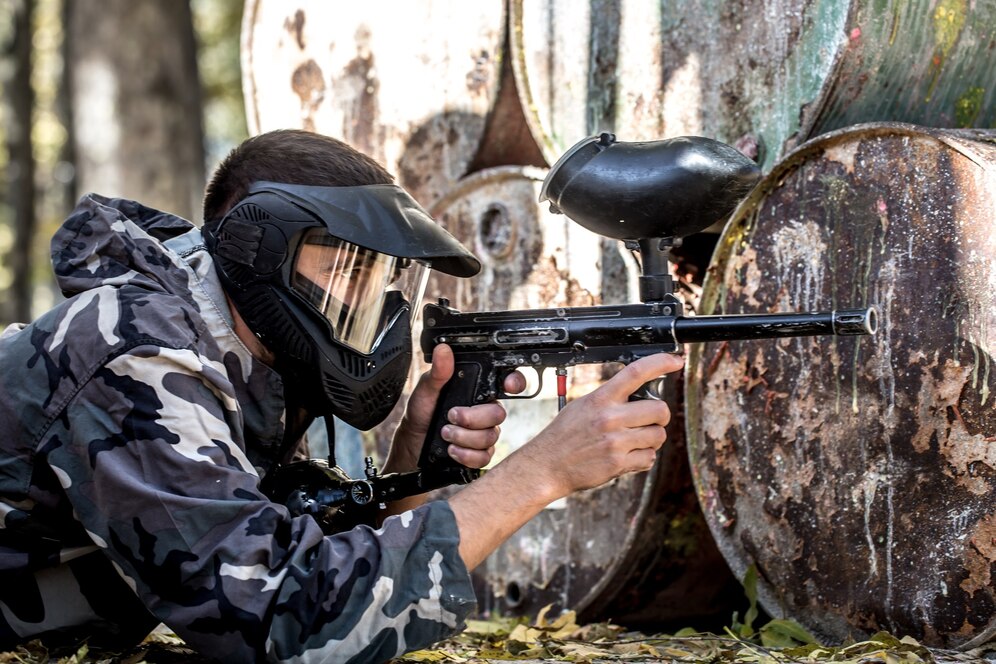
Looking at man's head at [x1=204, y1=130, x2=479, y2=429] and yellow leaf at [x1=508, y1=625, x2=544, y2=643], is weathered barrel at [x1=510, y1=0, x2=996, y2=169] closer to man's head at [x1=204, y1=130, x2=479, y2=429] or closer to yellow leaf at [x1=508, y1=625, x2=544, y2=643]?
man's head at [x1=204, y1=130, x2=479, y2=429]

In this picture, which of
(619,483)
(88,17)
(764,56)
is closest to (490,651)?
(619,483)

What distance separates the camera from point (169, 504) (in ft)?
6.84

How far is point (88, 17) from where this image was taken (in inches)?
277

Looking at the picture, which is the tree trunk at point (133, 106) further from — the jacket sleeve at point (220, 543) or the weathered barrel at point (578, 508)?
the jacket sleeve at point (220, 543)

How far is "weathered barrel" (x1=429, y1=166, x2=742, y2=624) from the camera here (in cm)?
345

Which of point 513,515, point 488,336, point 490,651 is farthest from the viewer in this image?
point 490,651

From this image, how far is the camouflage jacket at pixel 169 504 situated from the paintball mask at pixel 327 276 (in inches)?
4.8

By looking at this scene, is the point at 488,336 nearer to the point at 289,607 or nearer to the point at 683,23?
the point at 289,607

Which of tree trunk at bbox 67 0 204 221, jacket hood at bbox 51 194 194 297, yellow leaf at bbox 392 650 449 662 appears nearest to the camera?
jacket hood at bbox 51 194 194 297

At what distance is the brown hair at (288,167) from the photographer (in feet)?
8.29

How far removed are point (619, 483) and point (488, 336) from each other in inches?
38.9

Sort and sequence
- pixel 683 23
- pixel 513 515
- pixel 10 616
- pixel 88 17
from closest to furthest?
pixel 513 515 → pixel 10 616 → pixel 683 23 → pixel 88 17

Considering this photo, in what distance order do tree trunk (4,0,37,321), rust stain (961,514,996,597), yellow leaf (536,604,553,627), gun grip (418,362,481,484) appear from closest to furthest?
rust stain (961,514,996,597)
gun grip (418,362,481,484)
yellow leaf (536,604,553,627)
tree trunk (4,0,37,321)

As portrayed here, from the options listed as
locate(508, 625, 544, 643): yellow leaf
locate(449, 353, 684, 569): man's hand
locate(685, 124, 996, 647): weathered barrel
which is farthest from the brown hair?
locate(508, 625, 544, 643): yellow leaf
